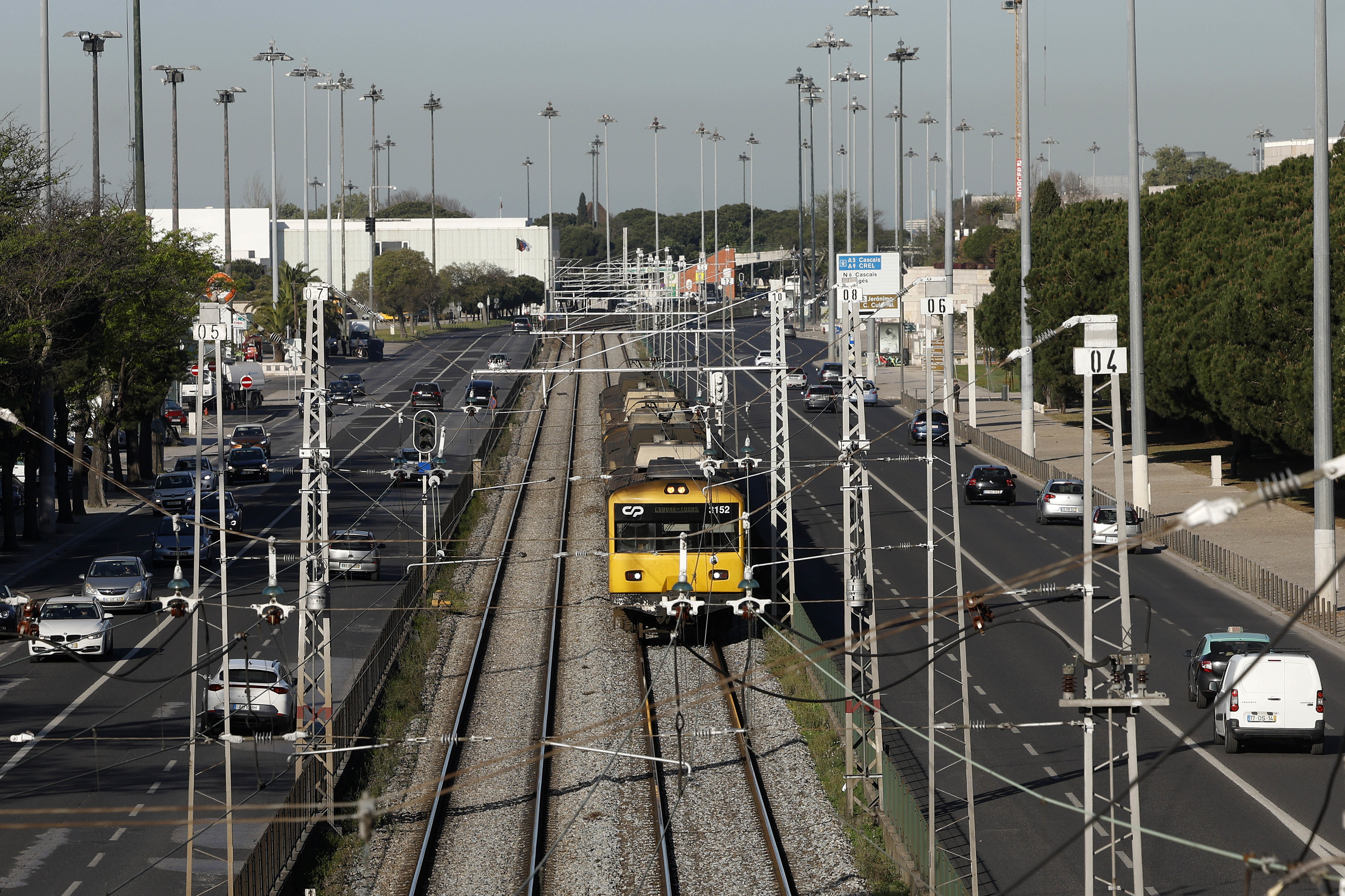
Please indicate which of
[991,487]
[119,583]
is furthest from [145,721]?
[991,487]

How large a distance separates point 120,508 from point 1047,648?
1540 inches

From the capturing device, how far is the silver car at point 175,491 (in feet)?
169

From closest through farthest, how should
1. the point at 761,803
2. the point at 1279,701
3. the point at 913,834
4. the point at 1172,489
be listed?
the point at 913,834, the point at 761,803, the point at 1279,701, the point at 1172,489

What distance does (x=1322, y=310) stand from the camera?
3378 centimetres

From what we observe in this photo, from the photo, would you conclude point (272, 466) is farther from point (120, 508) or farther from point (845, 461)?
point (845, 461)

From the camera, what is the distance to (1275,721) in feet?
82.1

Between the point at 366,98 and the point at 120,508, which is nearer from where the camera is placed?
the point at 120,508

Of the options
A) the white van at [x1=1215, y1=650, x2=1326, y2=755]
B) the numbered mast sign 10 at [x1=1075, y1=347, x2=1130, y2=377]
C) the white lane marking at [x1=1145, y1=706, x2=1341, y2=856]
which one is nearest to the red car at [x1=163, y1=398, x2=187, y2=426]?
the white lane marking at [x1=1145, y1=706, x2=1341, y2=856]

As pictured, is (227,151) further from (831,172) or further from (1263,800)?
(1263,800)

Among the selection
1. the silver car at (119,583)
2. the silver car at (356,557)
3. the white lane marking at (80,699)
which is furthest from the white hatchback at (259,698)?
the silver car at (119,583)

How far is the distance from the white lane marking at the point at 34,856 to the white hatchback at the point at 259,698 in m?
4.44

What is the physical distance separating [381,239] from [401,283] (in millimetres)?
32632

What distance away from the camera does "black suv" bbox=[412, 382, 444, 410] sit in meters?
79.4

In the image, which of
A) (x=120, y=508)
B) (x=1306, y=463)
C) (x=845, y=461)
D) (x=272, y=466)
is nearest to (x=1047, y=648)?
(x=845, y=461)
